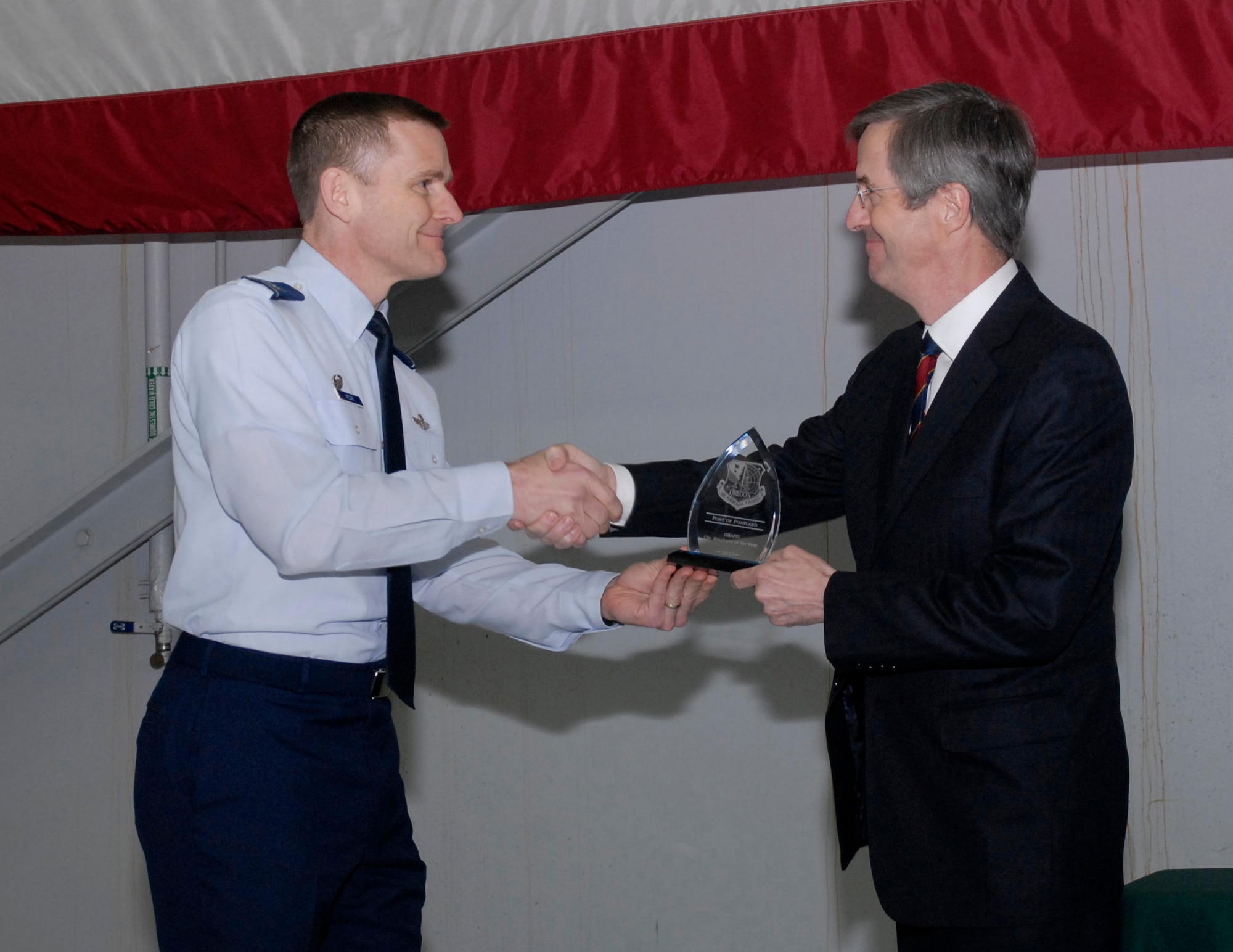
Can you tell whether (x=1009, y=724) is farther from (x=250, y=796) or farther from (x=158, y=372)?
(x=158, y=372)

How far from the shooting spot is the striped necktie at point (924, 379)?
6.29 feet

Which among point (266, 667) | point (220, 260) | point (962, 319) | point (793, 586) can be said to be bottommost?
point (266, 667)

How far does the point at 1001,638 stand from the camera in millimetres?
1666

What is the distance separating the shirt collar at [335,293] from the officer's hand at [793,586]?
81 cm

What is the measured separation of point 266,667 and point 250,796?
192 mm

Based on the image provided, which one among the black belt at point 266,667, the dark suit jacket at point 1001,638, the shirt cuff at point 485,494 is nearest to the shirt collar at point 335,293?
the shirt cuff at point 485,494

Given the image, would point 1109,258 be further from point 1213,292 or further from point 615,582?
point 615,582

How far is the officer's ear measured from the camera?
208 centimetres

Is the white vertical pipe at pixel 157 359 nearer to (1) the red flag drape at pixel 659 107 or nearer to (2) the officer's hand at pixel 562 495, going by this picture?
(1) the red flag drape at pixel 659 107

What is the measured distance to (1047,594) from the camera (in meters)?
1.66

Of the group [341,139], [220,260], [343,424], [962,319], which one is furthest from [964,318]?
[220,260]

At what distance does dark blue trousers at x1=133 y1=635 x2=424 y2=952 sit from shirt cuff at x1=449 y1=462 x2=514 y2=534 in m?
0.32

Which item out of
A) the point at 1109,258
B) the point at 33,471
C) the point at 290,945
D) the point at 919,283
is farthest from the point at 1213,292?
the point at 33,471

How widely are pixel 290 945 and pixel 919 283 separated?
1456 millimetres
